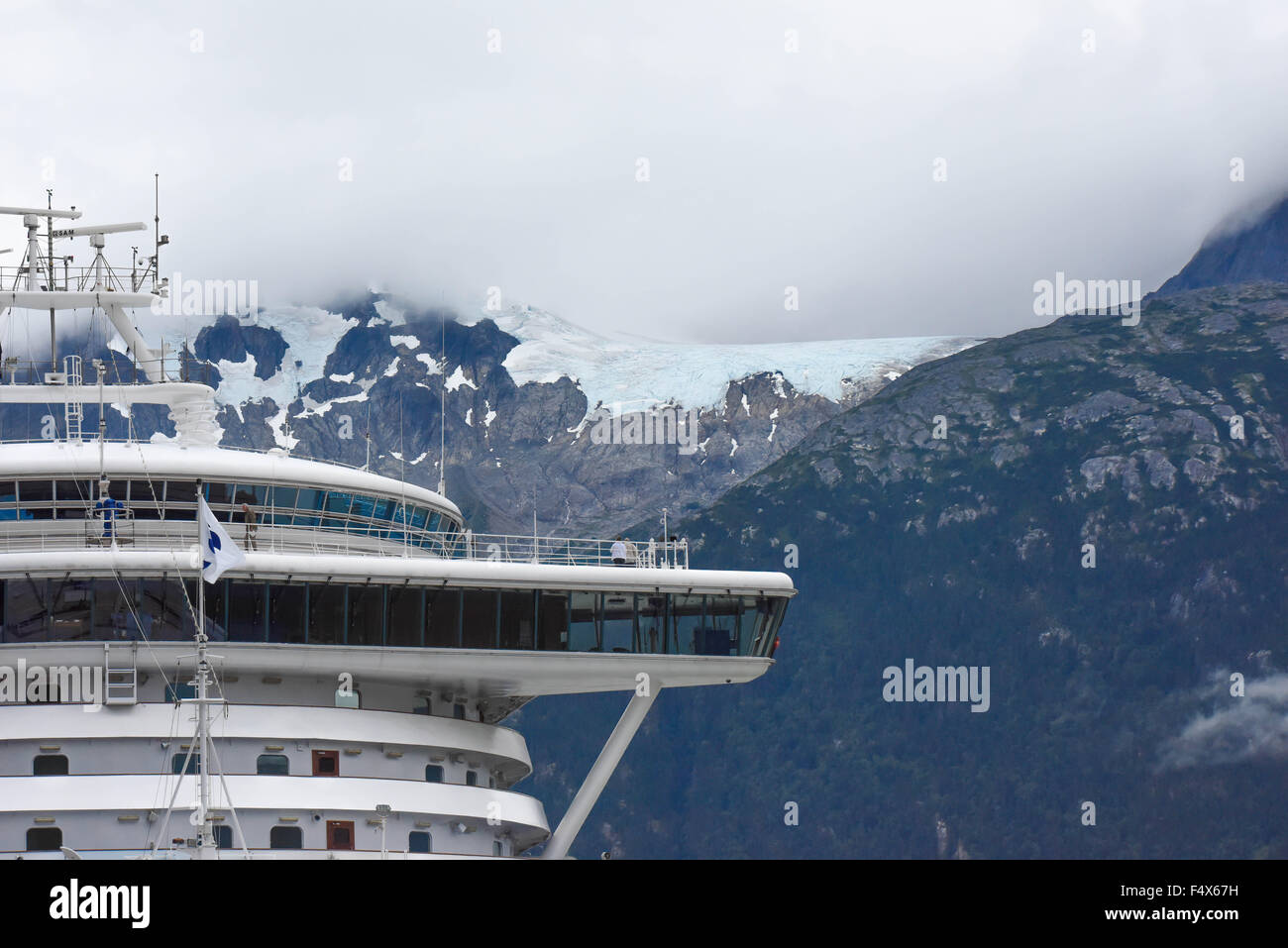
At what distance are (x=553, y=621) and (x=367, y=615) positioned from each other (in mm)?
4457

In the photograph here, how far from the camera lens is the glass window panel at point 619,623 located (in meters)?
46.6

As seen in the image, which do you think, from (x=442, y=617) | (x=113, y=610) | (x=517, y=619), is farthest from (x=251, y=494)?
(x=517, y=619)

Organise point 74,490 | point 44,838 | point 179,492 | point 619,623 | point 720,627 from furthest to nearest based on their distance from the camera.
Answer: point 720,627 → point 619,623 → point 179,492 → point 74,490 → point 44,838

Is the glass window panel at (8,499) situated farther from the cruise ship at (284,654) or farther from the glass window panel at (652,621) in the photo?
the glass window panel at (652,621)

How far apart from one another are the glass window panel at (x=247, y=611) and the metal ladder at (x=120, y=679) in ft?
7.23

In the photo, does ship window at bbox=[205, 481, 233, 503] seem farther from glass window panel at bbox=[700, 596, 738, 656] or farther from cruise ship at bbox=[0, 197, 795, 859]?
glass window panel at bbox=[700, 596, 738, 656]

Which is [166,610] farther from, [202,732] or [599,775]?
[599,775]

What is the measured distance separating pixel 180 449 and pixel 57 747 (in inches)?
347

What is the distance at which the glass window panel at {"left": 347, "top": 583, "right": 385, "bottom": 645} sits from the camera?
44.2 meters

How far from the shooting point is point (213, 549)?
40.9 m

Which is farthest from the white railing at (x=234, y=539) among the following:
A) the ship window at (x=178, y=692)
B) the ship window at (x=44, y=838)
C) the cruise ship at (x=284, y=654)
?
the ship window at (x=44, y=838)
